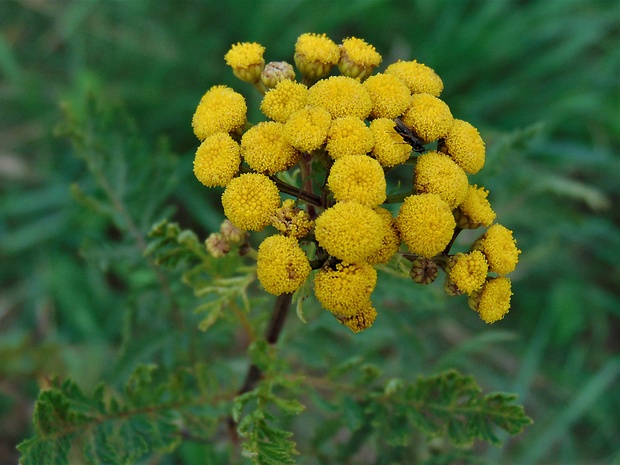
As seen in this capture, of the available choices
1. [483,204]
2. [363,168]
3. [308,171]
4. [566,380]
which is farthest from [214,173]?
[566,380]

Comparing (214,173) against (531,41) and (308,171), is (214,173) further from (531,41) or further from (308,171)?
(531,41)

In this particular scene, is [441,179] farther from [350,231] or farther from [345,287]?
[345,287]

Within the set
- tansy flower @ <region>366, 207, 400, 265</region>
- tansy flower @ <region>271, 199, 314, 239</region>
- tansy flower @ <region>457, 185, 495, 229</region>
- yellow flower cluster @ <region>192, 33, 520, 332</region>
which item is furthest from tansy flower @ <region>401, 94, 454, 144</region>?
tansy flower @ <region>271, 199, 314, 239</region>

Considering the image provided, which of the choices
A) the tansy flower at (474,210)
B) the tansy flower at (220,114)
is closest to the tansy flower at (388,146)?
the tansy flower at (474,210)

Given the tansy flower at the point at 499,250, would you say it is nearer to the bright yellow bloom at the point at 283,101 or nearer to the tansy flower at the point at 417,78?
the tansy flower at the point at 417,78

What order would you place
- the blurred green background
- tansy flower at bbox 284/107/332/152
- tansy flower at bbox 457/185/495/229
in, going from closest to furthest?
tansy flower at bbox 284/107/332/152, tansy flower at bbox 457/185/495/229, the blurred green background

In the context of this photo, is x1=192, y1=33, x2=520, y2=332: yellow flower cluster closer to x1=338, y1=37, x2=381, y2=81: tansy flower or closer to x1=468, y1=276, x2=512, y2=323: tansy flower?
x1=468, y1=276, x2=512, y2=323: tansy flower
